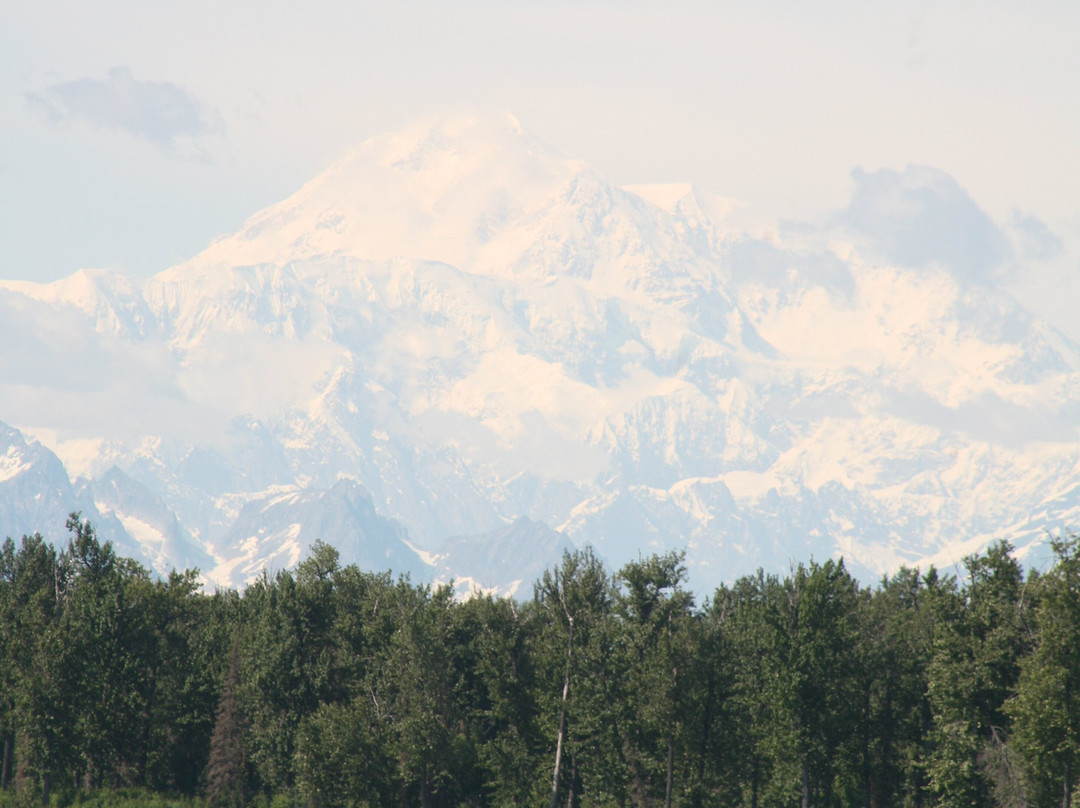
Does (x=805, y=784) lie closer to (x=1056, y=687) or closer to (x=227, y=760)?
(x=1056, y=687)

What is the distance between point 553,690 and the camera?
9169 centimetres

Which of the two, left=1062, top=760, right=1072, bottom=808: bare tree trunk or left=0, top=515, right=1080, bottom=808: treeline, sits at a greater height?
left=0, top=515, right=1080, bottom=808: treeline

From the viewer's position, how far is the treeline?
3007 inches

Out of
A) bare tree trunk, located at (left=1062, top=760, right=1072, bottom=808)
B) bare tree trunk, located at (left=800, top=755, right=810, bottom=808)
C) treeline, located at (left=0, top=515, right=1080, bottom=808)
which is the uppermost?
treeline, located at (left=0, top=515, right=1080, bottom=808)


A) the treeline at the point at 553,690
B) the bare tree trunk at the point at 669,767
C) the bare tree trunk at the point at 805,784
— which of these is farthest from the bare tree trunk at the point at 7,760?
the bare tree trunk at the point at 805,784

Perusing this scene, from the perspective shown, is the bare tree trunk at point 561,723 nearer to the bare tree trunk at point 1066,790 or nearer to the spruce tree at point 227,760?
the spruce tree at point 227,760

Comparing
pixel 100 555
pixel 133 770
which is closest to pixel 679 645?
pixel 133 770

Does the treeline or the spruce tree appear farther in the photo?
the spruce tree

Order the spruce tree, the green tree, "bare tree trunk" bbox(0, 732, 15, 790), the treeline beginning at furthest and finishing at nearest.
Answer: "bare tree trunk" bbox(0, 732, 15, 790) < the spruce tree < the treeline < the green tree

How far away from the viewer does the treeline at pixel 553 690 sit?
7638 cm

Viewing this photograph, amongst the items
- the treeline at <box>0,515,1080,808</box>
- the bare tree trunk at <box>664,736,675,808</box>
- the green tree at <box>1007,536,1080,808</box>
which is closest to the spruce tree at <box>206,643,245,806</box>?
the treeline at <box>0,515,1080,808</box>

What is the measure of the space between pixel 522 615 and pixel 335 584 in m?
15.9

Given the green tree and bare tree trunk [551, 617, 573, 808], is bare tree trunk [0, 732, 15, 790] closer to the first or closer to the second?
bare tree trunk [551, 617, 573, 808]

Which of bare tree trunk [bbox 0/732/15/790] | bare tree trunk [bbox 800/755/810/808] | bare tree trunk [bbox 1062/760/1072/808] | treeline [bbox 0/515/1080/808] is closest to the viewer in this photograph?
bare tree trunk [bbox 1062/760/1072/808]
